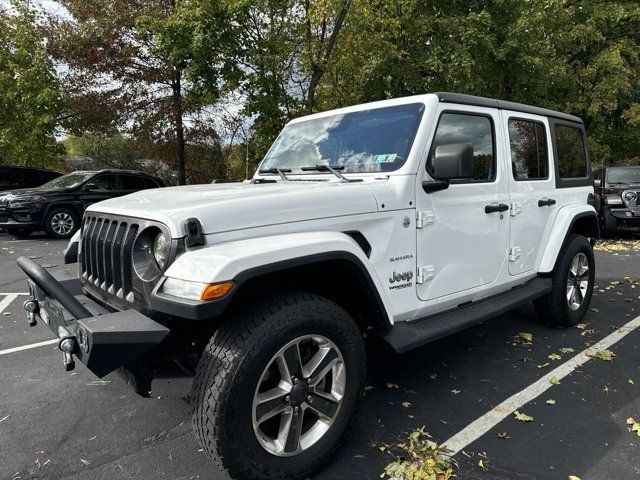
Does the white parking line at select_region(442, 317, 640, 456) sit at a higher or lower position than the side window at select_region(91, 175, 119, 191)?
lower

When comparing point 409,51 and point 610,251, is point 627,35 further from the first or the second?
point 610,251

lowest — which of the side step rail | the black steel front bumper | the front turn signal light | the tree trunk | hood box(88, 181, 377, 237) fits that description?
the side step rail

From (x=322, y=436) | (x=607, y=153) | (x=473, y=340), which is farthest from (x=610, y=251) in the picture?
(x=607, y=153)

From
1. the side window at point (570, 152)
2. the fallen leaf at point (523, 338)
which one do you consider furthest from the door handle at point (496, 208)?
the fallen leaf at point (523, 338)

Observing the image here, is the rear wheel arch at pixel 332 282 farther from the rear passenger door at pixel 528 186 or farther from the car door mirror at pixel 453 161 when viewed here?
the rear passenger door at pixel 528 186

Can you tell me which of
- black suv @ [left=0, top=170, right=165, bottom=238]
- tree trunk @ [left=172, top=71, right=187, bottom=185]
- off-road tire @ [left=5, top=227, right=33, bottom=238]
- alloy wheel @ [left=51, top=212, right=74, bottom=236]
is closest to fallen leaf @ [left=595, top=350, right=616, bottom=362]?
black suv @ [left=0, top=170, right=165, bottom=238]

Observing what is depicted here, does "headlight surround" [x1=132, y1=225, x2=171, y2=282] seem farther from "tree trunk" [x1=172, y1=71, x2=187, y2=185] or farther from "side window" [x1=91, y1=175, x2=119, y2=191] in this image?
"tree trunk" [x1=172, y1=71, x2=187, y2=185]

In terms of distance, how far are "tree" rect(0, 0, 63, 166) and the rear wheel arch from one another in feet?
45.6

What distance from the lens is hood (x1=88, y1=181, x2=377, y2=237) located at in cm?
226

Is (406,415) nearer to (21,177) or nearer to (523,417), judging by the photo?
(523,417)

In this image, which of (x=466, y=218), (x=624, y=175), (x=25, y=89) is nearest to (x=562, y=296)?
(x=466, y=218)

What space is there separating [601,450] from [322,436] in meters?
1.59

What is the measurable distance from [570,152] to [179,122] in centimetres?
1334

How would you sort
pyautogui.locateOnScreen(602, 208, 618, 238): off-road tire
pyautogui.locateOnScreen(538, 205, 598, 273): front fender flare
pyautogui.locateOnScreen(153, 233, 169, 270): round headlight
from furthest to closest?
pyautogui.locateOnScreen(602, 208, 618, 238): off-road tire
pyautogui.locateOnScreen(538, 205, 598, 273): front fender flare
pyautogui.locateOnScreen(153, 233, 169, 270): round headlight
